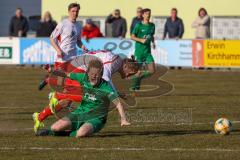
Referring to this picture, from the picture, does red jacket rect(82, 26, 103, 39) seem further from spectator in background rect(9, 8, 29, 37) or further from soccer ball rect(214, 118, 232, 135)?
soccer ball rect(214, 118, 232, 135)

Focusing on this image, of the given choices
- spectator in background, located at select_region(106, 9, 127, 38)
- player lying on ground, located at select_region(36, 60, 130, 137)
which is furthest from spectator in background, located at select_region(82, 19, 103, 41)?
player lying on ground, located at select_region(36, 60, 130, 137)

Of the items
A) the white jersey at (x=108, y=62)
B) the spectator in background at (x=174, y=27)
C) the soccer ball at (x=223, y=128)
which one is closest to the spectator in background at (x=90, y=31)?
the spectator in background at (x=174, y=27)

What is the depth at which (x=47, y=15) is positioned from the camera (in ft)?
120

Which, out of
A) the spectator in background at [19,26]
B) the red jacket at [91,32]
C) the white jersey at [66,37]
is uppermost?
the spectator in background at [19,26]

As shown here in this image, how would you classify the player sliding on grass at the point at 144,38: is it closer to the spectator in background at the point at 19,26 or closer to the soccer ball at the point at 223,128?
the soccer ball at the point at 223,128

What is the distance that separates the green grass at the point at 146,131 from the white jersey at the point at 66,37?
1.44 metres

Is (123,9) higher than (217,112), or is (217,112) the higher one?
(123,9)

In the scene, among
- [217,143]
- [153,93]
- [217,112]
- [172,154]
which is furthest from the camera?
[153,93]

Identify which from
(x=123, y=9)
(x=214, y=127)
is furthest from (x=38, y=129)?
(x=123, y=9)

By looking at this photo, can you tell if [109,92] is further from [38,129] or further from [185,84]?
[185,84]

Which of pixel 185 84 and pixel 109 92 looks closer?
pixel 109 92

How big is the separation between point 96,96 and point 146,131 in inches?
57.3

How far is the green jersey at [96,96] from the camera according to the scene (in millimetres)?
14586

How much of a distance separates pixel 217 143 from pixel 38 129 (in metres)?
3.06
